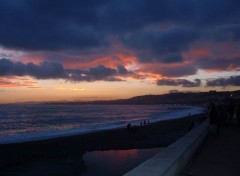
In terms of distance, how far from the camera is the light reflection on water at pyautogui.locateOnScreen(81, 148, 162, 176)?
1665cm

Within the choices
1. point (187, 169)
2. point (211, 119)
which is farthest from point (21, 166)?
point (187, 169)

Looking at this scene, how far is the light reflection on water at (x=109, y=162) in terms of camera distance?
16.6 meters

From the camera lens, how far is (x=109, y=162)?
774 inches

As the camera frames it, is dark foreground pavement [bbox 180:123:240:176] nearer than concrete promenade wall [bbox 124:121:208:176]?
No

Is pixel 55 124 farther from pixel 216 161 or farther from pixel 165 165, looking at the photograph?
pixel 165 165

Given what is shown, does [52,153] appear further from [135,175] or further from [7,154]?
[135,175]

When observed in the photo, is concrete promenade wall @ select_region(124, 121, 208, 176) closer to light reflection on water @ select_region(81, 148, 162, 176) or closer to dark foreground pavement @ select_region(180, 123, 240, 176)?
dark foreground pavement @ select_region(180, 123, 240, 176)

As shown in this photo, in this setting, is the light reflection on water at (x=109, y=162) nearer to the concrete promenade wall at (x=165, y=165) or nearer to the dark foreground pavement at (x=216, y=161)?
the dark foreground pavement at (x=216, y=161)

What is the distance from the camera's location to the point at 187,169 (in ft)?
25.6

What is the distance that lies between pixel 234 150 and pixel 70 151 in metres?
16.9

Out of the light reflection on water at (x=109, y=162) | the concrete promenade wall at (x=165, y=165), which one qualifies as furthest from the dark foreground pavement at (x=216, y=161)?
the light reflection on water at (x=109, y=162)

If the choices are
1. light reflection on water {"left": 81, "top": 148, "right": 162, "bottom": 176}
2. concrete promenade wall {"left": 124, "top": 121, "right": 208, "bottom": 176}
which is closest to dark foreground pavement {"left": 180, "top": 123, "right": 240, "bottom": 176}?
concrete promenade wall {"left": 124, "top": 121, "right": 208, "bottom": 176}

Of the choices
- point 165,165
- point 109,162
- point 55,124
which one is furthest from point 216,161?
point 55,124

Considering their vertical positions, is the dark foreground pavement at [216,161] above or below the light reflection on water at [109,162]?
above
